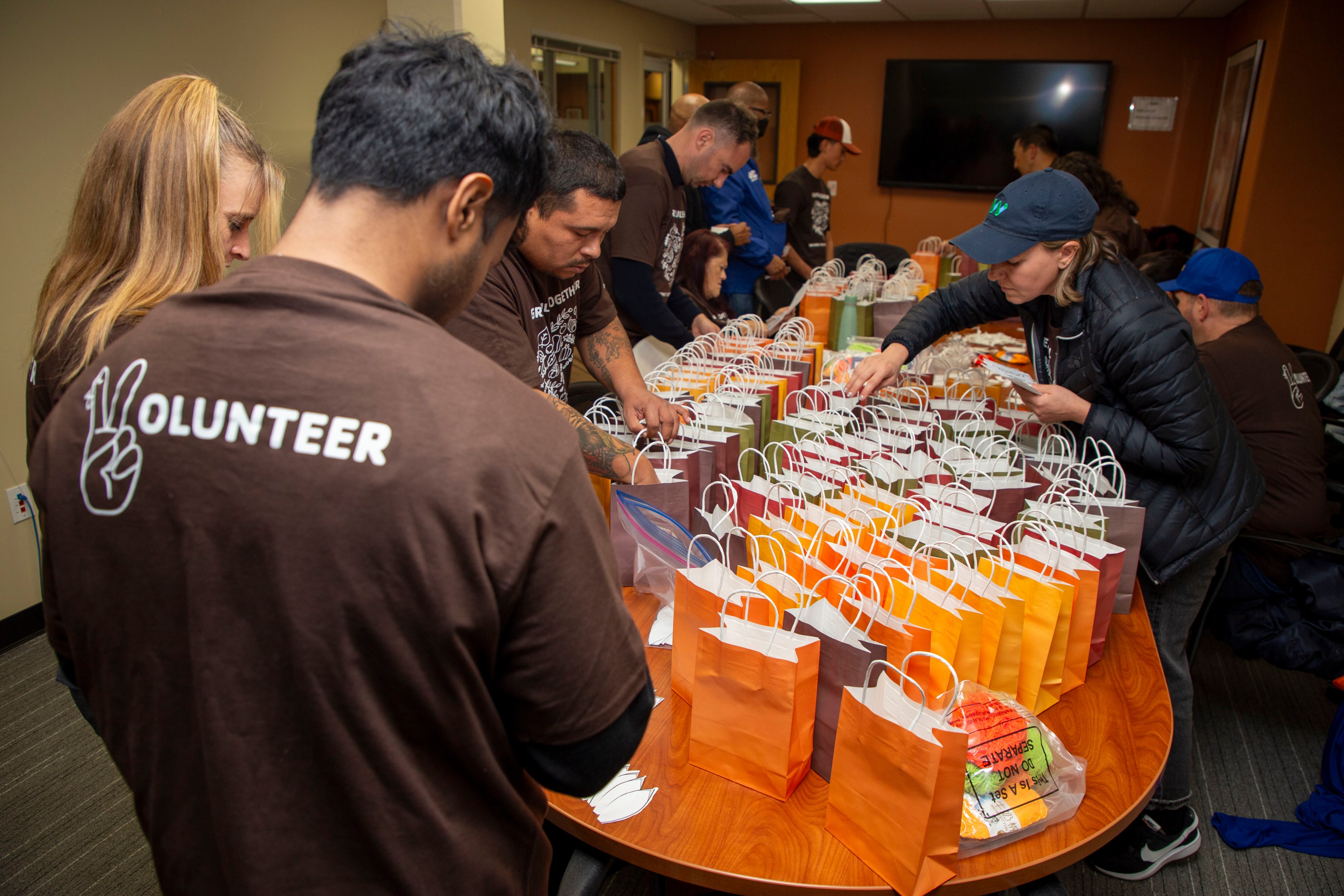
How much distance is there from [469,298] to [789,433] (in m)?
1.25

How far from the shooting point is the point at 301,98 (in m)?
3.83

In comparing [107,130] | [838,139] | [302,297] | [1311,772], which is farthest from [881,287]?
[302,297]

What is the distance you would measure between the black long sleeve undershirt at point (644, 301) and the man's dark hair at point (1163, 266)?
2050 mm

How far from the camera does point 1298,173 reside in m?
4.88

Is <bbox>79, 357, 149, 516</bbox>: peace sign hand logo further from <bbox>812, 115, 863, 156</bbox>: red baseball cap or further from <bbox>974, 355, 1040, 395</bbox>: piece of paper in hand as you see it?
<bbox>812, 115, 863, 156</bbox>: red baseball cap

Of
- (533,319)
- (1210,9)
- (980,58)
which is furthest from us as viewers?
(980,58)

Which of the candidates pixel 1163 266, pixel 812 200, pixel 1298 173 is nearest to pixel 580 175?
pixel 1163 266

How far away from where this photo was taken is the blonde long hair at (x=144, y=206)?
1.27 metres

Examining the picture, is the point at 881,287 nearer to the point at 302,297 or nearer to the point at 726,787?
the point at 726,787

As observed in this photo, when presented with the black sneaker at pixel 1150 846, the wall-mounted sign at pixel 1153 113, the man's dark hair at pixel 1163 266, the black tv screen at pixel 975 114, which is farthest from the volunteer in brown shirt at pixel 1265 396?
the wall-mounted sign at pixel 1153 113

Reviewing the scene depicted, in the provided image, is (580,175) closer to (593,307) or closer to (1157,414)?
(593,307)

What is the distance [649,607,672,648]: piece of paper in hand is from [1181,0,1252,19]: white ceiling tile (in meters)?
7.34

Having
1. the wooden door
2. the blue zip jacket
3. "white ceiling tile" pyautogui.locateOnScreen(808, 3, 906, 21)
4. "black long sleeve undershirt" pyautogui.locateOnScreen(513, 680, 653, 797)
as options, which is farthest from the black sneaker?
the wooden door

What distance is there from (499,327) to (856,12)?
7316 mm
